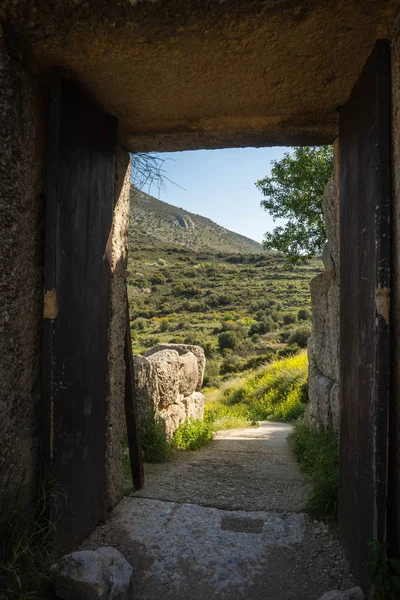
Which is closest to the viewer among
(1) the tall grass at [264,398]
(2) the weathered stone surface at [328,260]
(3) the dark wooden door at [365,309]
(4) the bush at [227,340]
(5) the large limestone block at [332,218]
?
(3) the dark wooden door at [365,309]

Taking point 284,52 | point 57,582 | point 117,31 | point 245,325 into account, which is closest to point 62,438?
point 57,582

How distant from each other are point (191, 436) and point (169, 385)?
30.3 inches

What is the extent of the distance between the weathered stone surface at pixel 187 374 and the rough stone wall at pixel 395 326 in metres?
4.36

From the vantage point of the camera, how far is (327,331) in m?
5.04

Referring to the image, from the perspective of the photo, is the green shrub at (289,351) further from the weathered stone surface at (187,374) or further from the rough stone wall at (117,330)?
the rough stone wall at (117,330)

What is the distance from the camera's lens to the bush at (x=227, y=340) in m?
25.2

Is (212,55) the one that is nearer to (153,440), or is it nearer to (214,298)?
(153,440)

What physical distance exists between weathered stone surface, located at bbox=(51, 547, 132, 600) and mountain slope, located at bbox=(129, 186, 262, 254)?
31904mm

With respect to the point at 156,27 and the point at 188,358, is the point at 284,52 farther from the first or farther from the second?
the point at 188,358

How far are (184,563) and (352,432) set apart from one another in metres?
1.23

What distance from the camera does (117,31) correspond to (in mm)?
2229

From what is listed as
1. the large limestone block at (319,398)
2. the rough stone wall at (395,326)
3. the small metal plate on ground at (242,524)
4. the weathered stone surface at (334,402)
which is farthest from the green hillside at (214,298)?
the rough stone wall at (395,326)

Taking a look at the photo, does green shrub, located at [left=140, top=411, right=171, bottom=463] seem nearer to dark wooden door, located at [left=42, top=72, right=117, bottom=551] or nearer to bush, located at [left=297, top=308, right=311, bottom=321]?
dark wooden door, located at [left=42, top=72, right=117, bottom=551]

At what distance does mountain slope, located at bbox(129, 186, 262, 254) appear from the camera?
38812 millimetres
